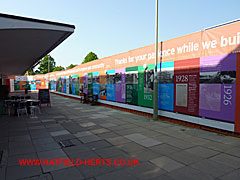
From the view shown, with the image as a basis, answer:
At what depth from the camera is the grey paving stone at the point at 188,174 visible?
3.12 meters

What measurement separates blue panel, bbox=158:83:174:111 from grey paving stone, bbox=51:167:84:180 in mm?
5611

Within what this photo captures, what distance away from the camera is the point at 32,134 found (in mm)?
6102

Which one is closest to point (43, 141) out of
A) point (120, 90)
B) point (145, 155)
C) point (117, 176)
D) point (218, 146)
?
point (117, 176)

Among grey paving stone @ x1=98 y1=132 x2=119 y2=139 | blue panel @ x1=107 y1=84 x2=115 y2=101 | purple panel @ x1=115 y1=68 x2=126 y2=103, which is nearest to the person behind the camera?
grey paving stone @ x1=98 y1=132 x2=119 y2=139

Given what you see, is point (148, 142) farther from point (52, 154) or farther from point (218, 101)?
point (218, 101)

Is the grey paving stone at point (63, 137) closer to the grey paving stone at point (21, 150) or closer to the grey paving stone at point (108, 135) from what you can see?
the grey paving stone at point (21, 150)

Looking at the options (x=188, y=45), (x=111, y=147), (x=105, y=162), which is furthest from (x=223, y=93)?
(x=105, y=162)

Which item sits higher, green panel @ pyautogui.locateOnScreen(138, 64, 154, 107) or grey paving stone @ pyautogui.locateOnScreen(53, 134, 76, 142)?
green panel @ pyautogui.locateOnScreen(138, 64, 154, 107)

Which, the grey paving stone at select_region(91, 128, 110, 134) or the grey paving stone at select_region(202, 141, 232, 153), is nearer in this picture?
the grey paving stone at select_region(202, 141, 232, 153)

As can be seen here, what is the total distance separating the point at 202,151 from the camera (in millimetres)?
4359

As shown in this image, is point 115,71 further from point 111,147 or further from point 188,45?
point 111,147

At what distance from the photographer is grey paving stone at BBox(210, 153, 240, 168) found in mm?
3615

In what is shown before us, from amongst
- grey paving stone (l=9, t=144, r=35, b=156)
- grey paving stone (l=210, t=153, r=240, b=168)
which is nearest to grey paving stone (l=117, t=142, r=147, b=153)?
grey paving stone (l=210, t=153, r=240, b=168)

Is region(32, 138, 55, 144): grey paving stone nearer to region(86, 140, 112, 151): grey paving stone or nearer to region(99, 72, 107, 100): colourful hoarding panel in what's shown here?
region(86, 140, 112, 151): grey paving stone
